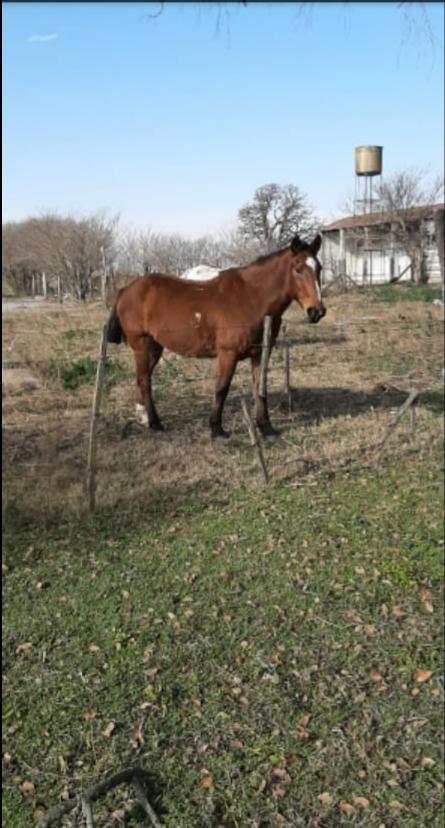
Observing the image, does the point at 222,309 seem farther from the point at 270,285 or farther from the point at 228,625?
the point at 228,625

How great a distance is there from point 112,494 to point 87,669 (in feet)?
7.51

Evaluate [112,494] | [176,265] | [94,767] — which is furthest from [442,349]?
[94,767]

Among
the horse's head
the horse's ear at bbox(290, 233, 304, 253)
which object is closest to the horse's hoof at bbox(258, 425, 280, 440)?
the horse's head

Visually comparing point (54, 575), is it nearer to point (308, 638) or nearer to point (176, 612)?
point (176, 612)

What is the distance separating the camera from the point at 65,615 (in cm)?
432

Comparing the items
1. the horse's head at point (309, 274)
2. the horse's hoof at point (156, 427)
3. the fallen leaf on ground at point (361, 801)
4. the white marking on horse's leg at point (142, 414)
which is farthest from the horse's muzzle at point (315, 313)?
the fallen leaf on ground at point (361, 801)

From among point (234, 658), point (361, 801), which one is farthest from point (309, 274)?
point (361, 801)

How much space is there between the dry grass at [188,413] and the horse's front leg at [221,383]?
0.18m

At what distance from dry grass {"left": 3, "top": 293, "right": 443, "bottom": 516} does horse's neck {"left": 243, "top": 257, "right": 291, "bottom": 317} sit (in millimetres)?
1438

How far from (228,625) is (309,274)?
3.78 m

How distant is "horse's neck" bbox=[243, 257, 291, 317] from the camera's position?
7.04 meters

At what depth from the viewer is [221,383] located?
7.39m

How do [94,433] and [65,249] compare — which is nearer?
[94,433]

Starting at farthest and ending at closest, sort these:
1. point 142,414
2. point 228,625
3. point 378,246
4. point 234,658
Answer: point 378,246 → point 142,414 → point 228,625 → point 234,658
